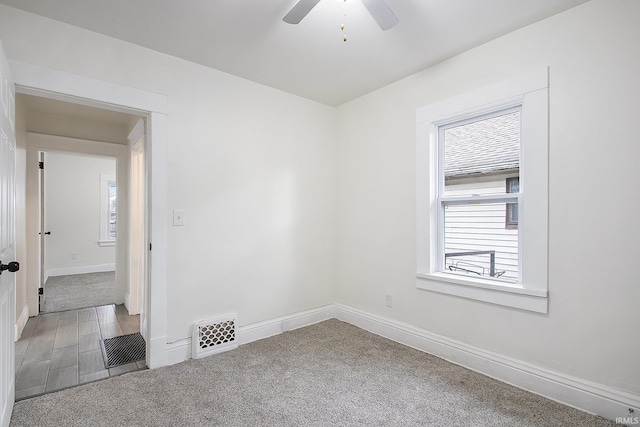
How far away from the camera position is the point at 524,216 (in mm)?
2211

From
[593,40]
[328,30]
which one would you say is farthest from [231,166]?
[593,40]

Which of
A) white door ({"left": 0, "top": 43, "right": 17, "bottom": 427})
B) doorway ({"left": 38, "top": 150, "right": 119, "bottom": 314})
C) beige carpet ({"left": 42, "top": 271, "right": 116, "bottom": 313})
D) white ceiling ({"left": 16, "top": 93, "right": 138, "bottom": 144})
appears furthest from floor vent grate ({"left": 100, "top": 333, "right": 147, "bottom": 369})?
doorway ({"left": 38, "top": 150, "right": 119, "bottom": 314})

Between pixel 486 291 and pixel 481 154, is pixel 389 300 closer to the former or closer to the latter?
pixel 486 291

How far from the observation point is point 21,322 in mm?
3266

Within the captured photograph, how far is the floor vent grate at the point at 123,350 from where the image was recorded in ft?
8.71

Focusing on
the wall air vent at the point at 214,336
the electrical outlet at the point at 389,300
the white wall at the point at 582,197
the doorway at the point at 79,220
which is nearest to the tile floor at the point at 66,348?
the wall air vent at the point at 214,336

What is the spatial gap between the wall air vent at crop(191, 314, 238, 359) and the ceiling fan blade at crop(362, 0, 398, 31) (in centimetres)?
259

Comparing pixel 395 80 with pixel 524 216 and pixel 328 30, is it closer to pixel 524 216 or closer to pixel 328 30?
pixel 328 30

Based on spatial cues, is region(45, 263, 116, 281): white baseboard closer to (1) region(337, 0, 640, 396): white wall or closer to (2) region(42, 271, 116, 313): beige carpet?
(2) region(42, 271, 116, 313): beige carpet

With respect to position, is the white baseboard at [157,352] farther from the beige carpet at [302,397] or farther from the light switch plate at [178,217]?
the light switch plate at [178,217]

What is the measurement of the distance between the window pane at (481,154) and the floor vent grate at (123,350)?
3.13 m

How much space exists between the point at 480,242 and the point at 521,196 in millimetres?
496

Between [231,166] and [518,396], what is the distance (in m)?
2.86

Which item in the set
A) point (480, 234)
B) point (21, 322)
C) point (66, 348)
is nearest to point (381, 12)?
point (480, 234)
